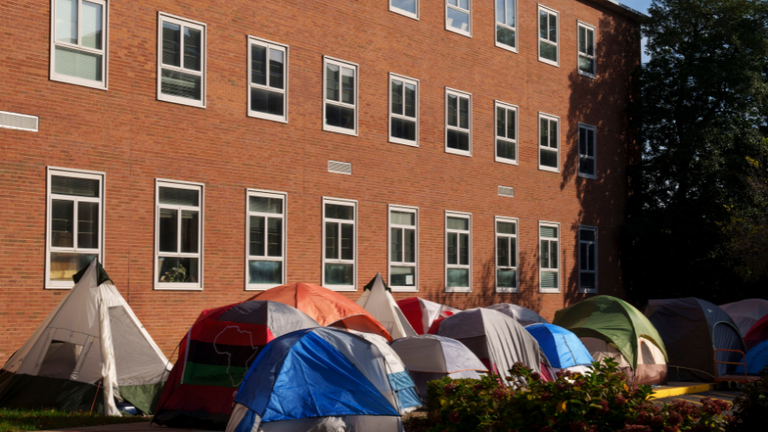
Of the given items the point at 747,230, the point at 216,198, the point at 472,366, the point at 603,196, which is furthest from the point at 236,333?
the point at 603,196

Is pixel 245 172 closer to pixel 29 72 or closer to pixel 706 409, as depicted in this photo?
pixel 29 72

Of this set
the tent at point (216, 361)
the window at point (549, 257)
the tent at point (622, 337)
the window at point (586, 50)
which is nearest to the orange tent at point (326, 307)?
the tent at point (216, 361)

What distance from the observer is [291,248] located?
19.6 metres

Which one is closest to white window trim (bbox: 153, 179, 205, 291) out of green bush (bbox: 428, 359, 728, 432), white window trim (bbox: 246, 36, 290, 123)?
white window trim (bbox: 246, 36, 290, 123)

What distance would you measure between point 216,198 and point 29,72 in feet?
15.6

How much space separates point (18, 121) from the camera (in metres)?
15.3

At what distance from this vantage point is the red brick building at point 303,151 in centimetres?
1570

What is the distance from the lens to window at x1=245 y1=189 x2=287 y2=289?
19.0 metres

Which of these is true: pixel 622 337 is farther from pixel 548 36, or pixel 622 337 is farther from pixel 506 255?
pixel 548 36

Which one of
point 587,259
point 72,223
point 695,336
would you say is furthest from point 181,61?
point 587,259

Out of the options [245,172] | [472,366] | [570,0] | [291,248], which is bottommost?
[472,366]

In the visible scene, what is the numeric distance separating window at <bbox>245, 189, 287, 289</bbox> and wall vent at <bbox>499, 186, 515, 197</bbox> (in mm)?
8729

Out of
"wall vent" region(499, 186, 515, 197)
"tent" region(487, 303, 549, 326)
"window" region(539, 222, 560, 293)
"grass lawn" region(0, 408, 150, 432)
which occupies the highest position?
"wall vent" region(499, 186, 515, 197)

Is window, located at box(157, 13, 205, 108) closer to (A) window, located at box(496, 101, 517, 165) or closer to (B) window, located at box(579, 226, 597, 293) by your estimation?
(A) window, located at box(496, 101, 517, 165)
